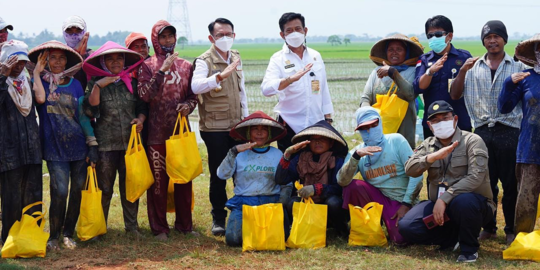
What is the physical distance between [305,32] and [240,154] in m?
1.44

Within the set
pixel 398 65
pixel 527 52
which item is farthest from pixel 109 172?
pixel 527 52

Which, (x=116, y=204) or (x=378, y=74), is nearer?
(x=378, y=74)

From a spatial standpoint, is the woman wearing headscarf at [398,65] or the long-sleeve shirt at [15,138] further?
the woman wearing headscarf at [398,65]

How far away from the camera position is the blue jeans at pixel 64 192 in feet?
19.6

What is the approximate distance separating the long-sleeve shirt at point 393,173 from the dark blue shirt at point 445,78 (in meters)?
0.64

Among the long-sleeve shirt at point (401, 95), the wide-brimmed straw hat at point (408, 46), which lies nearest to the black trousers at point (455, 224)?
the long-sleeve shirt at point (401, 95)

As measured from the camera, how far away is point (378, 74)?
6301 millimetres

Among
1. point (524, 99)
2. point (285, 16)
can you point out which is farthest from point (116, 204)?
point (524, 99)

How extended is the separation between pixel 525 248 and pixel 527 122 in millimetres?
1103

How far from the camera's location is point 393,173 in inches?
239

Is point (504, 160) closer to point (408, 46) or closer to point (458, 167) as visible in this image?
point (458, 167)

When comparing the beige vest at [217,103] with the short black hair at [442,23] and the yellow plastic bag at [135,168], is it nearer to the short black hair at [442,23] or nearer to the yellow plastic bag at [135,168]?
the yellow plastic bag at [135,168]

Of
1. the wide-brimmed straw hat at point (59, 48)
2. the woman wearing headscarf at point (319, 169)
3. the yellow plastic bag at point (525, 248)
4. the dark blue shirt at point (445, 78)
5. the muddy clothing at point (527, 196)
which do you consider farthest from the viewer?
the dark blue shirt at point (445, 78)

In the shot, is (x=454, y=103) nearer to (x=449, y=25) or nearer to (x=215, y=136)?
(x=449, y=25)
